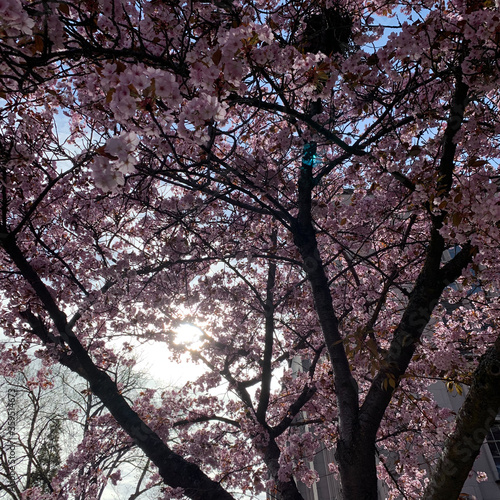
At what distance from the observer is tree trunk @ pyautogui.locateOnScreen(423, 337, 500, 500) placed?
2.44 meters

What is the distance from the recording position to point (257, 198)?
14.1 feet

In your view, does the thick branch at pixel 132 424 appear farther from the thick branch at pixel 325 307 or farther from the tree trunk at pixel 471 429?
the tree trunk at pixel 471 429

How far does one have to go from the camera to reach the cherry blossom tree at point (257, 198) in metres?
2.45

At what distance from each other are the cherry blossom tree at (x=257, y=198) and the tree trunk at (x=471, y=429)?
0.02m

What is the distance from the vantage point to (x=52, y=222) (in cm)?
595

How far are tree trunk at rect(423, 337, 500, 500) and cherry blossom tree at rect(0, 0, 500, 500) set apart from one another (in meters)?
0.02

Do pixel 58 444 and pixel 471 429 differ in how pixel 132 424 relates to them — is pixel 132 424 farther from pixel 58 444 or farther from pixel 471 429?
pixel 58 444

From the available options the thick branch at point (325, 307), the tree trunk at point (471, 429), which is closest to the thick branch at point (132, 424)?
the thick branch at point (325, 307)

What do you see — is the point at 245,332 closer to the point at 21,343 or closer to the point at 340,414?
the point at 21,343

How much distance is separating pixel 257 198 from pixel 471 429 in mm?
3004

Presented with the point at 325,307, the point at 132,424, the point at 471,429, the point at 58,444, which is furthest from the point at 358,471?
the point at 58,444

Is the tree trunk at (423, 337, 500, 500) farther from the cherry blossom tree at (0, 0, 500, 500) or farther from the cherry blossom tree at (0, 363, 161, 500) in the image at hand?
the cherry blossom tree at (0, 363, 161, 500)

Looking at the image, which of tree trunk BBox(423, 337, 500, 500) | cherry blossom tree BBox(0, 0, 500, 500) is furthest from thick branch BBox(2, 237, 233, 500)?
tree trunk BBox(423, 337, 500, 500)

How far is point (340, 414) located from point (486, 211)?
2180mm
